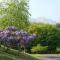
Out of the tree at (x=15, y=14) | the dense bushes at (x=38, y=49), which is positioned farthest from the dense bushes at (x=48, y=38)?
the tree at (x=15, y=14)

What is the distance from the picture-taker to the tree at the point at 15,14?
1633 inches

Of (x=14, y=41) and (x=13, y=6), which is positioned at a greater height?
(x=13, y=6)

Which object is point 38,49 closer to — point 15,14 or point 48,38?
point 48,38

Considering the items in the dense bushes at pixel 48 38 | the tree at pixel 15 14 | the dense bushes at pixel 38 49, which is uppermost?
the tree at pixel 15 14

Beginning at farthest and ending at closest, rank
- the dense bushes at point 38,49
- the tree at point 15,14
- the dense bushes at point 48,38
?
1. the dense bushes at point 48,38
2. the dense bushes at point 38,49
3. the tree at point 15,14

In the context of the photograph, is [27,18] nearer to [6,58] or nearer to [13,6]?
[13,6]

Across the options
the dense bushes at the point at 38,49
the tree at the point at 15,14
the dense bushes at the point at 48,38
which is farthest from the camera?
the dense bushes at the point at 48,38

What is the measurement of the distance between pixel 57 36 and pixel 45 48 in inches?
137

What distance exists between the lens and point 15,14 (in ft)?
137

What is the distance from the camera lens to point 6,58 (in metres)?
25.3

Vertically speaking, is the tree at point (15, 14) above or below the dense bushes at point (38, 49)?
above

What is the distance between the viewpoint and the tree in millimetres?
41469

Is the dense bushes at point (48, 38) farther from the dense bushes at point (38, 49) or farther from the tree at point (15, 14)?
the tree at point (15, 14)

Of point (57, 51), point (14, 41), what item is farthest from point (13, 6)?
point (57, 51)
